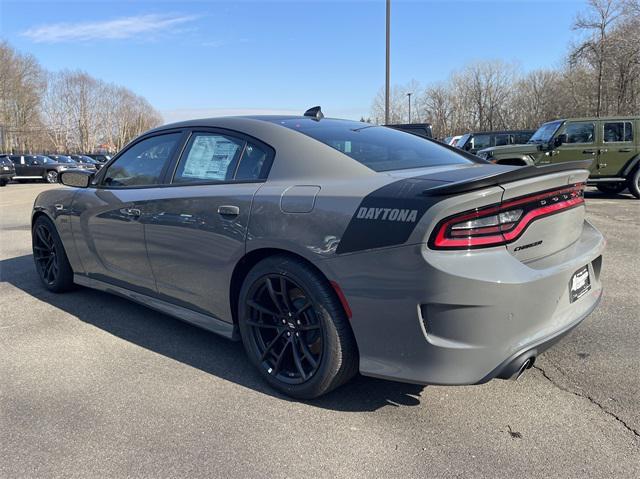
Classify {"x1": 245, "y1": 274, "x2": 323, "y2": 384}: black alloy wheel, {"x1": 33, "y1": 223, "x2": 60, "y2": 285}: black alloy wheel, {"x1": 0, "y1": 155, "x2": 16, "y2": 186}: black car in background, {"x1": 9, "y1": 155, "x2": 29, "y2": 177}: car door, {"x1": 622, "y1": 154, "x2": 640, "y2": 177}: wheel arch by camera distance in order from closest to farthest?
{"x1": 245, "y1": 274, "x2": 323, "y2": 384}: black alloy wheel, {"x1": 33, "y1": 223, "x2": 60, "y2": 285}: black alloy wheel, {"x1": 622, "y1": 154, "x2": 640, "y2": 177}: wheel arch, {"x1": 0, "y1": 155, "x2": 16, "y2": 186}: black car in background, {"x1": 9, "y1": 155, "x2": 29, "y2": 177}: car door

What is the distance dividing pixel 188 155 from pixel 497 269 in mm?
2236

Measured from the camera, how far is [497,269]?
2164mm

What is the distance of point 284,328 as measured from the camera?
9.12 feet

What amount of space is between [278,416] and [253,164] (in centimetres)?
146

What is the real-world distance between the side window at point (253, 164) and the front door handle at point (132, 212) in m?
0.94

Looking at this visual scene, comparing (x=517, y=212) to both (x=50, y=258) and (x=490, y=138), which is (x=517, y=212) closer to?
(x=50, y=258)

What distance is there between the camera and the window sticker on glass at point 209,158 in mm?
3189

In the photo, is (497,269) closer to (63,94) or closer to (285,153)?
(285,153)

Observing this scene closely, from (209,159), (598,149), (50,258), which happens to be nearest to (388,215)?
(209,159)

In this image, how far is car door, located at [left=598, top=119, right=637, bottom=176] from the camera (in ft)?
39.1

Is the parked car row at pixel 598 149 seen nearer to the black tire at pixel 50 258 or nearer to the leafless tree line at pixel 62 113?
the black tire at pixel 50 258

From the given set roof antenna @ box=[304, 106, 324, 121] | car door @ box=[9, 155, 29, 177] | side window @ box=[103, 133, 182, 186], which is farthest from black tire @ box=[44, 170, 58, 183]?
roof antenna @ box=[304, 106, 324, 121]

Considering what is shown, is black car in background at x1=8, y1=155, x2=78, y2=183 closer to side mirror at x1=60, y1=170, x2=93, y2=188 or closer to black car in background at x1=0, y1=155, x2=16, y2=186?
black car in background at x1=0, y1=155, x2=16, y2=186

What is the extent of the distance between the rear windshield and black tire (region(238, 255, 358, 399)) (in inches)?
29.3
